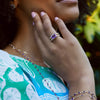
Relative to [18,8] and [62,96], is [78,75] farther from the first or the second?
[18,8]

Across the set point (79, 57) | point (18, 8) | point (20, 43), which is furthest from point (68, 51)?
point (18, 8)

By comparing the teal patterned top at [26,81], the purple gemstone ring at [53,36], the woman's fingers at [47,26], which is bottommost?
the teal patterned top at [26,81]

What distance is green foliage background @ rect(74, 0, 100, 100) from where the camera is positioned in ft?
8.57

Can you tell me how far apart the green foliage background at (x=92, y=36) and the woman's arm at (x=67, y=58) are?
1073 mm

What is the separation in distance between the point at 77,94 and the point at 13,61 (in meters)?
0.36

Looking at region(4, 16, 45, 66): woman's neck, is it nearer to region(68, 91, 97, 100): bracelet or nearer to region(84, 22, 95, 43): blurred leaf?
region(68, 91, 97, 100): bracelet

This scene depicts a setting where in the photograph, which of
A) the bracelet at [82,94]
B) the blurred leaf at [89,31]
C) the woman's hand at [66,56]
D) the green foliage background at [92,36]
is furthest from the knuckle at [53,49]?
the blurred leaf at [89,31]

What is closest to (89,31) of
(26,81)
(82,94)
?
(82,94)

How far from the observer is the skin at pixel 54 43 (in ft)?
4.59

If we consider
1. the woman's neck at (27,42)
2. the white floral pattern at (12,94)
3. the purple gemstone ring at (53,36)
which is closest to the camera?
the white floral pattern at (12,94)

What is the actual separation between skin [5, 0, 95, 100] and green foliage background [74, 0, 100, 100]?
99cm

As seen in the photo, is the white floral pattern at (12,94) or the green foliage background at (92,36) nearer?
the white floral pattern at (12,94)

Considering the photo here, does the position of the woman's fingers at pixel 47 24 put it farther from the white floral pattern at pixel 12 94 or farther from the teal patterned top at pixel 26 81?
the white floral pattern at pixel 12 94

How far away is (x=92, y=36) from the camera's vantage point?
104 inches
